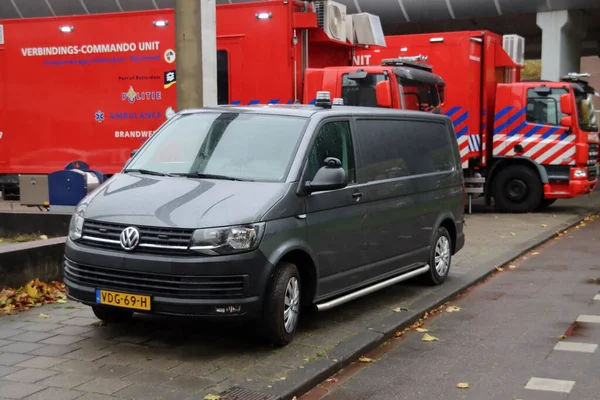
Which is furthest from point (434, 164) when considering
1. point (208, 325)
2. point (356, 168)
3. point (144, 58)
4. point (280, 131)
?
point (144, 58)

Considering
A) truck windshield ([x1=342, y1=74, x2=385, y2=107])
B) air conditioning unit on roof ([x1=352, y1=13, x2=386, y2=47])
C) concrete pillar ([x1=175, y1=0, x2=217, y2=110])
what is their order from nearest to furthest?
concrete pillar ([x1=175, y1=0, x2=217, y2=110]) → truck windshield ([x1=342, y1=74, x2=385, y2=107]) → air conditioning unit on roof ([x1=352, y1=13, x2=386, y2=47])

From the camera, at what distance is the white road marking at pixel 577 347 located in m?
6.49

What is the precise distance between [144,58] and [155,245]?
920 centimetres

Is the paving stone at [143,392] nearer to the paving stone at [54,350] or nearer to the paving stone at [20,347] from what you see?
the paving stone at [54,350]

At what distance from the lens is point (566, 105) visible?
1591 cm

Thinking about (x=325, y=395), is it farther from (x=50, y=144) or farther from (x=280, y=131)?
(x=50, y=144)

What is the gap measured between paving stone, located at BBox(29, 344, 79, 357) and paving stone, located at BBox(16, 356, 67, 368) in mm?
100

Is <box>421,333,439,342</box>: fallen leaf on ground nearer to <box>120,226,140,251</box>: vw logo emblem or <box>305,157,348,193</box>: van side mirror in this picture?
<box>305,157,348,193</box>: van side mirror

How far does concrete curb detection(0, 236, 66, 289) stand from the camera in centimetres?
737

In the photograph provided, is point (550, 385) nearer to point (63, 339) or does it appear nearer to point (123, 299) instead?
point (123, 299)

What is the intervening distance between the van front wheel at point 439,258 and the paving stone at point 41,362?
435cm

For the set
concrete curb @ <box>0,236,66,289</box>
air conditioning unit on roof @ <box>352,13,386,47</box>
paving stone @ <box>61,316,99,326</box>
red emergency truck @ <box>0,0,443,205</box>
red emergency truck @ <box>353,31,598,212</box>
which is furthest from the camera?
red emergency truck @ <box>353,31,598,212</box>

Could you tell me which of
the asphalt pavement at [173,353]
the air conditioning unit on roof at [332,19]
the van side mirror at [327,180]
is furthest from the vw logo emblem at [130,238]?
the air conditioning unit on roof at [332,19]

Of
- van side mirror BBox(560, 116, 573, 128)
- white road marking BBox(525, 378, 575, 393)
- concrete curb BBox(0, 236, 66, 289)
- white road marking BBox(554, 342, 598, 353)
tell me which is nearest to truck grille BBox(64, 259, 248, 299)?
concrete curb BBox(0, 236, 66, 289)
